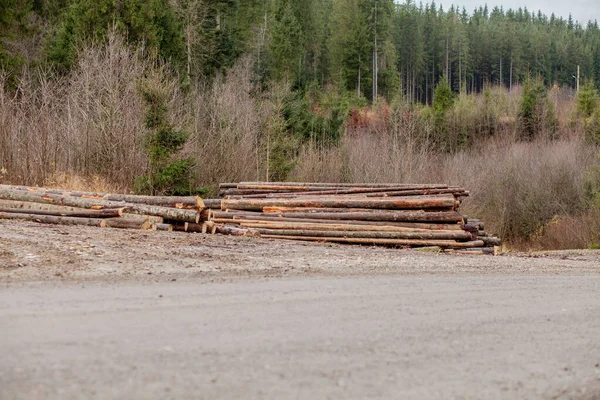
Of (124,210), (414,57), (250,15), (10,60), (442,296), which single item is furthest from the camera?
(414,57)

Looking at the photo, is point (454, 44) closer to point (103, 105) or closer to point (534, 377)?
point (103, 105)

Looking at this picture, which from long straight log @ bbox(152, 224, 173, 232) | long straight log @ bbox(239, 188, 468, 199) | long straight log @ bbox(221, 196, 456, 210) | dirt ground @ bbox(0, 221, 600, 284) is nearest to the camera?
dirt ground @ bbox(0, 221, 600, 284)

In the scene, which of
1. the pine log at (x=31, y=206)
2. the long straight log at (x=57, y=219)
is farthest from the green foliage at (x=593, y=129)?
the long straight log at (x=57, y=219)

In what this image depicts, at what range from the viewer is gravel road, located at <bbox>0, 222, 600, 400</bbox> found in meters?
4.85

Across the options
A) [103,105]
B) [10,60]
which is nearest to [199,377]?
[103,105]

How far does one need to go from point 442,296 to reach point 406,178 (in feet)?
82.3

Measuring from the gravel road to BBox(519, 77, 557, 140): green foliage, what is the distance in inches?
1917

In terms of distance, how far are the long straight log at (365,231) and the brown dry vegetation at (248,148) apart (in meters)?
7.71

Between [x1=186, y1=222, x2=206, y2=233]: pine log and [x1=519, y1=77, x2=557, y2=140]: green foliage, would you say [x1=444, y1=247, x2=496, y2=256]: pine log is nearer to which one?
[x1=186, y1=222, x2=206, y2=233]: pine log

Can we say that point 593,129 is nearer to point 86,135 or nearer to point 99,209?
point 86,135

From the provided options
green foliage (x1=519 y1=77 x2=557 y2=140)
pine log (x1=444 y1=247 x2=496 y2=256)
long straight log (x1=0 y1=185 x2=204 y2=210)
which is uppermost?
green foliage (x1=519 y1=77 x2=557 y2=140)

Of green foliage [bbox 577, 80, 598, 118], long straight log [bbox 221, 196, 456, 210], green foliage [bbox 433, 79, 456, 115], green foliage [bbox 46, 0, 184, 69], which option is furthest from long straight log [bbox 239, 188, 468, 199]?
green foliage [bbox 577, 80, 598, 118]

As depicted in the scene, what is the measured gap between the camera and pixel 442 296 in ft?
27.1

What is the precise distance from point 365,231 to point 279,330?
29.1 ft
